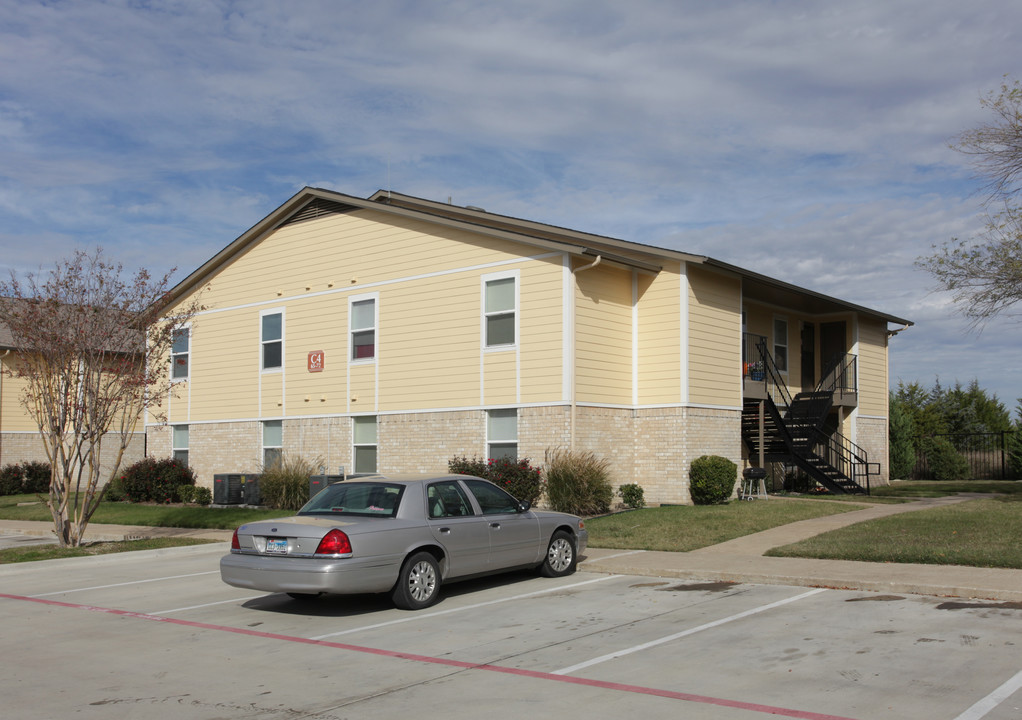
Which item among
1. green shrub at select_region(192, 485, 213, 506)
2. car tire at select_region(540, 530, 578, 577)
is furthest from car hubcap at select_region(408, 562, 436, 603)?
green shrub at select_region(192, 485, 213, 506)

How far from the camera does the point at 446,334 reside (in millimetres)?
22328

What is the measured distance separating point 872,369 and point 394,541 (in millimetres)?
23385

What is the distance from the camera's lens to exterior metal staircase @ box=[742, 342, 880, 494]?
2402 centimetres

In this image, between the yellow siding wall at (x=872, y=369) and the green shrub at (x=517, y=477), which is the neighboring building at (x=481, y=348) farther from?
the green shrub at (x=517, y=477)

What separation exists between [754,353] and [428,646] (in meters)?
19.2

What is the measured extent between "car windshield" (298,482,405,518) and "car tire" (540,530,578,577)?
2.55 metres

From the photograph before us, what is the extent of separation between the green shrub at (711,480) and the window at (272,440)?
11524 millimetres

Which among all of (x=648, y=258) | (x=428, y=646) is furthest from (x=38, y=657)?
(x=648, y=258)

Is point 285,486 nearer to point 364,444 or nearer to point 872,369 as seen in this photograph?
point 364,444

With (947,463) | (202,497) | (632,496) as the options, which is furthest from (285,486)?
(947,463)

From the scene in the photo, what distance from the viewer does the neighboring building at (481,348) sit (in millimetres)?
20656

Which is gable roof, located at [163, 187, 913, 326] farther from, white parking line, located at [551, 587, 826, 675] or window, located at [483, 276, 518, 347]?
white parking line, located at [551, 587, 826, 675]

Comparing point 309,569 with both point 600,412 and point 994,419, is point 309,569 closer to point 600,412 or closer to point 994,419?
point 600,412

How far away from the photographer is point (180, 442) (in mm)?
29219
